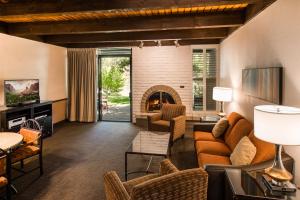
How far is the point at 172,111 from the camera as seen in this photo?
215 inches

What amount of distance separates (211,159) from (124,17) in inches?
117

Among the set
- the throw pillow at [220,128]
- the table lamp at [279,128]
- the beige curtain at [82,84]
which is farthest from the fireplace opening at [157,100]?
the table lamp at [279,128]

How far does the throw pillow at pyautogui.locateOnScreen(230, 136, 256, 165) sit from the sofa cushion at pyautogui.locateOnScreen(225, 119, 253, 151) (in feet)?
1.66

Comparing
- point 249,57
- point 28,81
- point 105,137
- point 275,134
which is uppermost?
point 249,57

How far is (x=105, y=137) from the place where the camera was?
5.42 m

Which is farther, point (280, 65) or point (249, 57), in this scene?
point (249, 57)

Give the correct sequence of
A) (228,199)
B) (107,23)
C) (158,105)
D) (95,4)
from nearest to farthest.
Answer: (228,199), (95,4), (107,23), (158,105)

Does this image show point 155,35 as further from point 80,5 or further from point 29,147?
point 29,147

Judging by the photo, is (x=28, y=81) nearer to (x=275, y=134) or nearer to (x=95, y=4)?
(x=95, y=4)

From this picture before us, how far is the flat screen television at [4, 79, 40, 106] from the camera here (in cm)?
457

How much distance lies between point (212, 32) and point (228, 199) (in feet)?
13.3

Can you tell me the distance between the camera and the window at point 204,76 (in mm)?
6660

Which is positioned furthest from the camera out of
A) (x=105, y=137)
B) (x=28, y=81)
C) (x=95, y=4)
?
(x=105, y=137)

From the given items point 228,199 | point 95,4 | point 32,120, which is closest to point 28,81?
point 32,120
